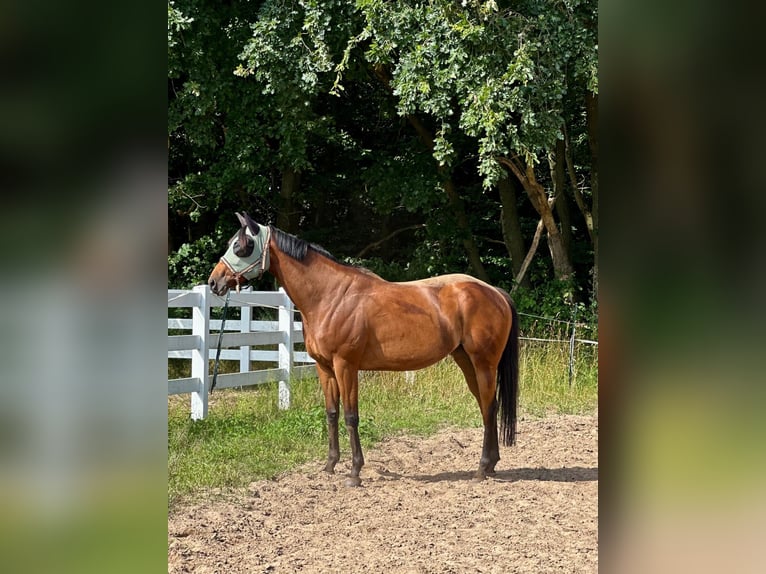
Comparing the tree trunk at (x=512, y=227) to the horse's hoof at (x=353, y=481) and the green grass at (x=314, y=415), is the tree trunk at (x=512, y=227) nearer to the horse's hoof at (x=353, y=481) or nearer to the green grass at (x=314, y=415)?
the green grass at (x=314, y=415)

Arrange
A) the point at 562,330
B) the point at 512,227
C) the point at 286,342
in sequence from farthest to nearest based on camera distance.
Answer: the point at 512,227 → the point at 562,330 → the point at 286,342

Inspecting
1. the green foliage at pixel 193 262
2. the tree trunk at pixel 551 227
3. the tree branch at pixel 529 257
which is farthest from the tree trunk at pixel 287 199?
the tree branch at pixel 529 257

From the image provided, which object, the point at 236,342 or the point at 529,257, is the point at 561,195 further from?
the point at 236,342

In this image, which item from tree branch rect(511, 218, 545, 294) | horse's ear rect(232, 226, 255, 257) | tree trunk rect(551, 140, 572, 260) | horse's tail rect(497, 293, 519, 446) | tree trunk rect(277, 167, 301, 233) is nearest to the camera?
horse's ear rect(232, 226, 255, 257)

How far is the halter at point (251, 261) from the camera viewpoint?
5906 mm

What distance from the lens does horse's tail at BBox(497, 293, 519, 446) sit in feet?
20.4

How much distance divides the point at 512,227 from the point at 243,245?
8741 mm

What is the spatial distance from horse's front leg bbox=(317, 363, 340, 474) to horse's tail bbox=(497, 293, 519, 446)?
1.25m

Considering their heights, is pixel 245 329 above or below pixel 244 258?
below

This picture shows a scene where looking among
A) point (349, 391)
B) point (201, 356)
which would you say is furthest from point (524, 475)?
point (201, 356)

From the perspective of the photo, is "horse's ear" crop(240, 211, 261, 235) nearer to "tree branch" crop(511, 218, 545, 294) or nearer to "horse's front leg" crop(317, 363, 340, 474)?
"horse's front leg" crop(317, 363, 340, 474)

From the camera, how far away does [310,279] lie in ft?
19.7

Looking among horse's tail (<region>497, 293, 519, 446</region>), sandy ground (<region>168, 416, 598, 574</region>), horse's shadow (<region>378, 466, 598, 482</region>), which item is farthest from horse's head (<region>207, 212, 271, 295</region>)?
horse's tail (<region>497, 293, 519, 446</region>)
